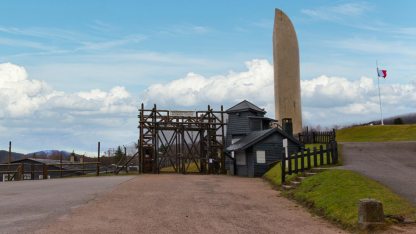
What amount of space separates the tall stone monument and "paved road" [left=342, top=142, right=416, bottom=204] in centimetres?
1703

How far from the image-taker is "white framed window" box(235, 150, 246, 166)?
3606cm

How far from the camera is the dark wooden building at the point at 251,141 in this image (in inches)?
1362

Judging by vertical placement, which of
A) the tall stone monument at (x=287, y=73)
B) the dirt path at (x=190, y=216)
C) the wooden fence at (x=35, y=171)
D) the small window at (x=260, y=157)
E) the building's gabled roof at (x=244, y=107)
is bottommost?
the dirt path at (x=190, y=216)

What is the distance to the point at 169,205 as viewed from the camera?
15117 mm

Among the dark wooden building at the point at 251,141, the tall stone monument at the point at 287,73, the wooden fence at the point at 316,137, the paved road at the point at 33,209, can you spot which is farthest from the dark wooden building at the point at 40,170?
the tall stone monument at the point at 287,73

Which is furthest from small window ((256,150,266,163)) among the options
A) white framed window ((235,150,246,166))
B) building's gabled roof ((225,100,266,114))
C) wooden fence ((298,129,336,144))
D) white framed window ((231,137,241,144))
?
wooden fence ((298,129,336,144))

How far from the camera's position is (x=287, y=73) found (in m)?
47.6

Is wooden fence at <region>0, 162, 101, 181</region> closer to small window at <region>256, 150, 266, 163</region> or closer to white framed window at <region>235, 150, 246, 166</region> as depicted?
white framed window at <region>235, 150, 246, 166</region>

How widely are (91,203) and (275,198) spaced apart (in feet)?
21.9

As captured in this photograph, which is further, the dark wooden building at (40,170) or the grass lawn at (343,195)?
the dark wooden building at (40,170)

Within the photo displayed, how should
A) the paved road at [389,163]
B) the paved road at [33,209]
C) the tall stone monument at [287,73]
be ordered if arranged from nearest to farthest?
the paved road at [33,209] → the paved road at [389,163] → the tall stone monument at [287,73]

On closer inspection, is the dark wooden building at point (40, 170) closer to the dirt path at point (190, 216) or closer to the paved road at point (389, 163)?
the dirt path at point (190, 216)

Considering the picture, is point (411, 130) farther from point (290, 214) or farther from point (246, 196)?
point (290, 214)

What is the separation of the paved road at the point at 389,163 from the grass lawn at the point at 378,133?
1169cm
